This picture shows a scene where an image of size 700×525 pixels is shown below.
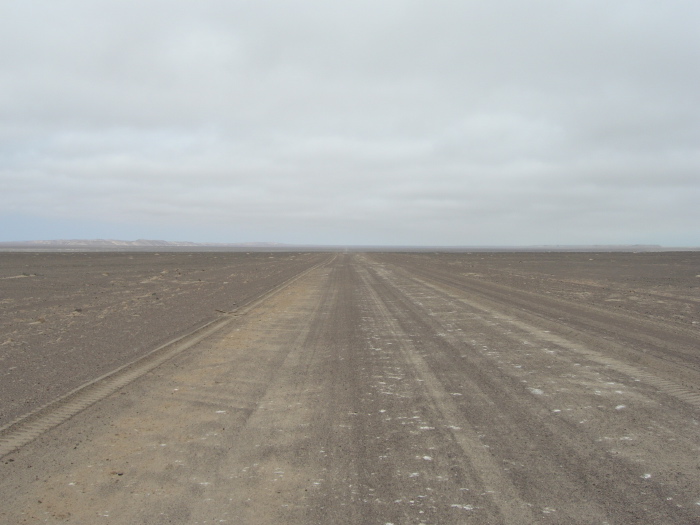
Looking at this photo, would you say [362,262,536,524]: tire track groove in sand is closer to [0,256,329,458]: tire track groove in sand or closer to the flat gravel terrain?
[0,256,329,458]: tire track groove in sand

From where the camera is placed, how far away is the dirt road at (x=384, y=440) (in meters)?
3.34

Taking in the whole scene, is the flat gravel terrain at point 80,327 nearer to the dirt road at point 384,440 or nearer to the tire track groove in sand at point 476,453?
the dirt road at point 384,440

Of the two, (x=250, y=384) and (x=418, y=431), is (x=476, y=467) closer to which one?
(x=418, y=431)

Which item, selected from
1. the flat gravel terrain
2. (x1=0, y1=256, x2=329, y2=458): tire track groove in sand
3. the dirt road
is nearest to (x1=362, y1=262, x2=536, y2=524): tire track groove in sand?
the dirt road

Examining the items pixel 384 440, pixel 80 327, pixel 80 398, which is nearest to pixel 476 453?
pixel 384 440

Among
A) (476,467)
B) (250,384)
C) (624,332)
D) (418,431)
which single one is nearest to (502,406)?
(418,431)

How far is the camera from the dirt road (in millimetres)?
3342

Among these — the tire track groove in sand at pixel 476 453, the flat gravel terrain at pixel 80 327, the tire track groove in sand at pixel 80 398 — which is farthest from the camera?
the flat gravel terrain at pixel 80 327

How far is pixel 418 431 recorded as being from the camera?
4.63m

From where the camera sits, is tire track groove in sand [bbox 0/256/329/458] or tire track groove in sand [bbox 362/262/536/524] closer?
tire track groove in sand [bbox 362/262/536/524]

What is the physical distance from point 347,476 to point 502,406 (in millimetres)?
2372

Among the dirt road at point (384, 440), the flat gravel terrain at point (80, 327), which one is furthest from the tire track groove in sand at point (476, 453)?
the flat gravel terrain at point (80, 327)

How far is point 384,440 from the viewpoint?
14.5ft

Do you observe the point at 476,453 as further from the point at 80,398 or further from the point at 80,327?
the point at 80,327
